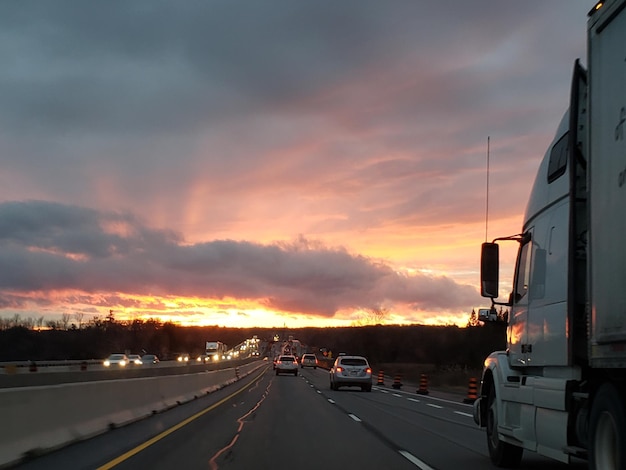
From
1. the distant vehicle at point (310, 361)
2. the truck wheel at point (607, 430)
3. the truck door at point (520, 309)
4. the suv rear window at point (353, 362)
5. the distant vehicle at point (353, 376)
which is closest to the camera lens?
the truck wheel at point (607, 430)

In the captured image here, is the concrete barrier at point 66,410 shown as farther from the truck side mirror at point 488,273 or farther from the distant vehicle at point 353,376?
the distant vehicle at point 353,376

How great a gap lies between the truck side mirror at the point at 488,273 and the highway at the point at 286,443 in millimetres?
2702

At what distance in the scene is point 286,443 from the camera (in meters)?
13.6

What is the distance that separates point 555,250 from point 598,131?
7.23ft

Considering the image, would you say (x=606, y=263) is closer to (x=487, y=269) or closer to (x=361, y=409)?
(x=487, y=269)

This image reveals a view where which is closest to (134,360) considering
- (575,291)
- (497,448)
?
(497,448)

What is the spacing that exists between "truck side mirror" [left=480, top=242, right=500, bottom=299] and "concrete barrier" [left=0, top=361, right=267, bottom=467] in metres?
6.63

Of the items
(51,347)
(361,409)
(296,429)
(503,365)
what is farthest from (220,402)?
(51,347)

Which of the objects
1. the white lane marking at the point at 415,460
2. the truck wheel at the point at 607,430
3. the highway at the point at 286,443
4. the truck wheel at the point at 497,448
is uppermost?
the truck wheel at the point at 607,430

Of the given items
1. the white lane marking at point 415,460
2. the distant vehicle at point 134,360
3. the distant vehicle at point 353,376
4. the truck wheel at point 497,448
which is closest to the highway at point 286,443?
the white lane marking at point 415,460

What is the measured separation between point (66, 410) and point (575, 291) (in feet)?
28.8

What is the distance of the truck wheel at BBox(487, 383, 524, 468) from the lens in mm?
10609

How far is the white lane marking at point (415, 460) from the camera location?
35.1 feet

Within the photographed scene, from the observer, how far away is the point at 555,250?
8.73 m
